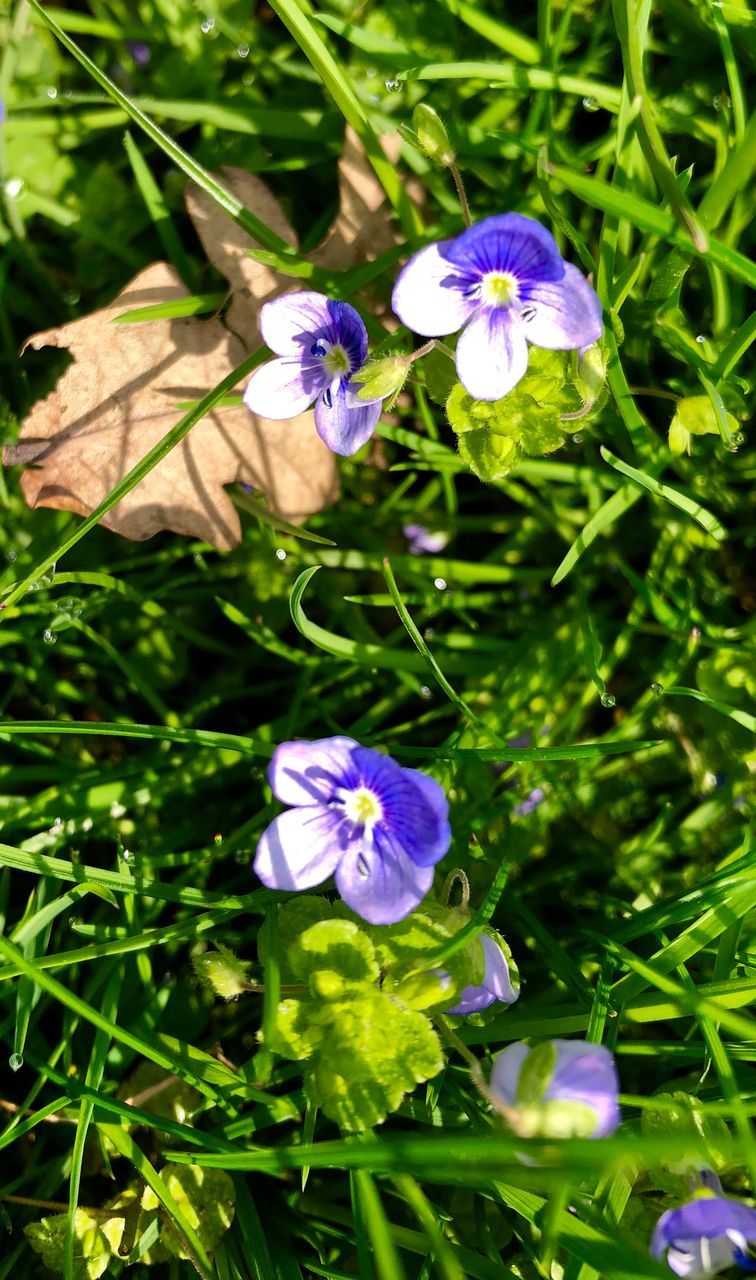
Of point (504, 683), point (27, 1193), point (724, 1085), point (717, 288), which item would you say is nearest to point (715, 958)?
point (724, 1085)

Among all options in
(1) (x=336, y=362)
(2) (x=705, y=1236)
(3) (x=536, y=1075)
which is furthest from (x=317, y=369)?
(2) (x=705, y=1236)

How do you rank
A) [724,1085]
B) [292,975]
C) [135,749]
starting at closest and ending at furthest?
[724,1085], [292,975], [135,749]

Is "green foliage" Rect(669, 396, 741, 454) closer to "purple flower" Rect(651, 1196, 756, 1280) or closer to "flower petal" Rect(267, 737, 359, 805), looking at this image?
"flower petal" Rect(267, 737, 359, 805)

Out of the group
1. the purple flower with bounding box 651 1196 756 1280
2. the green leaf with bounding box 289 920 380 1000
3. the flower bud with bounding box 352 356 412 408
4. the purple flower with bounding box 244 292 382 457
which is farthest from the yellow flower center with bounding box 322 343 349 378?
the purple flower with bounding box 651 1196 756 1280

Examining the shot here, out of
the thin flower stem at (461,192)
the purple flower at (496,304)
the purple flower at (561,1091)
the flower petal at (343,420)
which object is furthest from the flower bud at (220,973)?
the thin flower stem at (461,192)

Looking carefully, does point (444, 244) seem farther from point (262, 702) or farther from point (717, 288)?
point (262, 702)

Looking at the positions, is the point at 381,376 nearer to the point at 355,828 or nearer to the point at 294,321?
the point at 294,321
